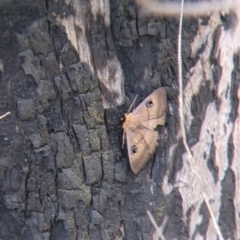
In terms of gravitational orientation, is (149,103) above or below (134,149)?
above

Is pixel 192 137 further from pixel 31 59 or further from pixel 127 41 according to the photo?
pixel 31 59

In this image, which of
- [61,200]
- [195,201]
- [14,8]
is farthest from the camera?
[195,201]

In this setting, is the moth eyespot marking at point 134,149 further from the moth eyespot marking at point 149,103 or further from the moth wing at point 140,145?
the moth eyespot marking at point 149,103

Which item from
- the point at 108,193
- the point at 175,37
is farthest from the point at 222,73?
the point at 108,193

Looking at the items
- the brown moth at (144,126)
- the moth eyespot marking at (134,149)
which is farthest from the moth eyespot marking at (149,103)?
the moth eyespot marking at (134,149)
